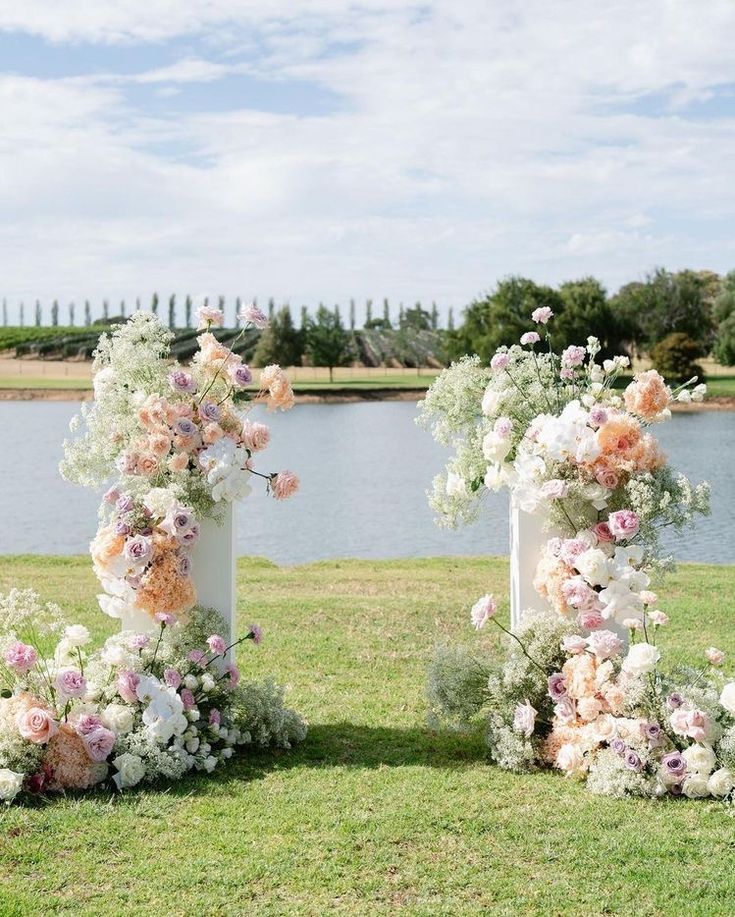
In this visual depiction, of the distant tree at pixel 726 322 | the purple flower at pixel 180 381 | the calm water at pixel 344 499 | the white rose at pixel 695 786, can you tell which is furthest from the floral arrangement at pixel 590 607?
the distant tree at pixel 726 322

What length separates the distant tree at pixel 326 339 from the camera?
74312 mm

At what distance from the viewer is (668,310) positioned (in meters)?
69.9

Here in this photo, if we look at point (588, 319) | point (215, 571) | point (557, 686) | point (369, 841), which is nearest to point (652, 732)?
point (557, 686)

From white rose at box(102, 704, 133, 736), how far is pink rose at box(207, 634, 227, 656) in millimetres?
557

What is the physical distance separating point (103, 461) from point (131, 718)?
1.55 meters

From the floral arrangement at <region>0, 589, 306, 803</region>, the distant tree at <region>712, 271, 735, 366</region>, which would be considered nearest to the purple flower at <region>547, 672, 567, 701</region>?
the floral arrangement at <region>0, 589, 306, 803</region>

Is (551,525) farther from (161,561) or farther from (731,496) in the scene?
(731,496)

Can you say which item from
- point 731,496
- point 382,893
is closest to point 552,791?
point 382,893

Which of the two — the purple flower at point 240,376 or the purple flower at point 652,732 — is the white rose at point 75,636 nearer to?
the purple flower at point 240,376

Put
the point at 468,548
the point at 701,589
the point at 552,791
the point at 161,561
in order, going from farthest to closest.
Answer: the point at 468,548
the point at 701,589
the point at 161,561
the point at 552,791

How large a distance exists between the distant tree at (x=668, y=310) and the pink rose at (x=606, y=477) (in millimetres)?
63987

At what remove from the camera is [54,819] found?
17.5ft

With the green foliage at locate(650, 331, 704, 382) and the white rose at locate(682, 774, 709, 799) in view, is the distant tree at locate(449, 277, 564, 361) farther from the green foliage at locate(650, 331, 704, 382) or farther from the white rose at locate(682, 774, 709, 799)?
the white rose at locate(682, 774, 709, 799)

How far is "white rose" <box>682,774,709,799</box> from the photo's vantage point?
5629 millimetres
